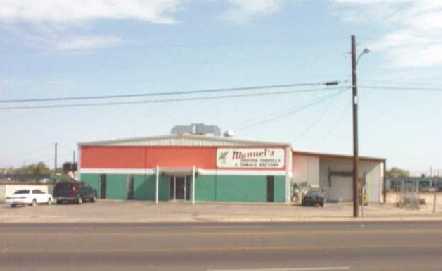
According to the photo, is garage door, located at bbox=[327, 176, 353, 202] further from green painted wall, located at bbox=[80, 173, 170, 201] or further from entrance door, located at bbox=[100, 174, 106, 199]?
entrance door, located at bbox=[100, 174, 106, 199]

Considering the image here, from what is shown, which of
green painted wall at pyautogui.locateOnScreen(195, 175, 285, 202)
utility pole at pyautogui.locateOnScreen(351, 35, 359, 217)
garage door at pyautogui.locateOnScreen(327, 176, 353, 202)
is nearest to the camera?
utility pole at pyautogui.locateOnScreen(351, 35, 359, 217)

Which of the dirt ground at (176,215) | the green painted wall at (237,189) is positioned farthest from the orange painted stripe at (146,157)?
the dirt ground at (176,215)

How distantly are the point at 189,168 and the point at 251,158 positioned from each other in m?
5.29

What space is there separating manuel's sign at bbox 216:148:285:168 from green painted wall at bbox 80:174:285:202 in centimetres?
101

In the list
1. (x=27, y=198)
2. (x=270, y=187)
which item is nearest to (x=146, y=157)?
(x=270, y=187)

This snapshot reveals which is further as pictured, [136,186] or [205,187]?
[136,186]

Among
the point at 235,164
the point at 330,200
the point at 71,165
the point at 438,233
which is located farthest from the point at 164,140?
the point at 438,233

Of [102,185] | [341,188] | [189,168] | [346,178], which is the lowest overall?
[341,188]

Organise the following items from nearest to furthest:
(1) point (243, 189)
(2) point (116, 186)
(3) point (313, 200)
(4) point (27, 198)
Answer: (4) point (27, 198), (3) point (313, 200), (1) point (243, 189), (2) point (116, 186)

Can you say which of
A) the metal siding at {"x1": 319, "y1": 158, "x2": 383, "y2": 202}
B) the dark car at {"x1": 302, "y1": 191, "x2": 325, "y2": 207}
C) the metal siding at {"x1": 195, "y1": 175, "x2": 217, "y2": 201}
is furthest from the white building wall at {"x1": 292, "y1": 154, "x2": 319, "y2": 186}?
the dark car at {"x1": 302, "y1": 191, "x2": 325, "y2": 207}

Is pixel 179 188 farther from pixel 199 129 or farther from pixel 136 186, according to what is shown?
pixel 199 129

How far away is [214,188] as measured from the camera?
61.2m

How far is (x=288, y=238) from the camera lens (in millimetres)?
19938

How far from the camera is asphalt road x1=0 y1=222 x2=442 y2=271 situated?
1380cm
